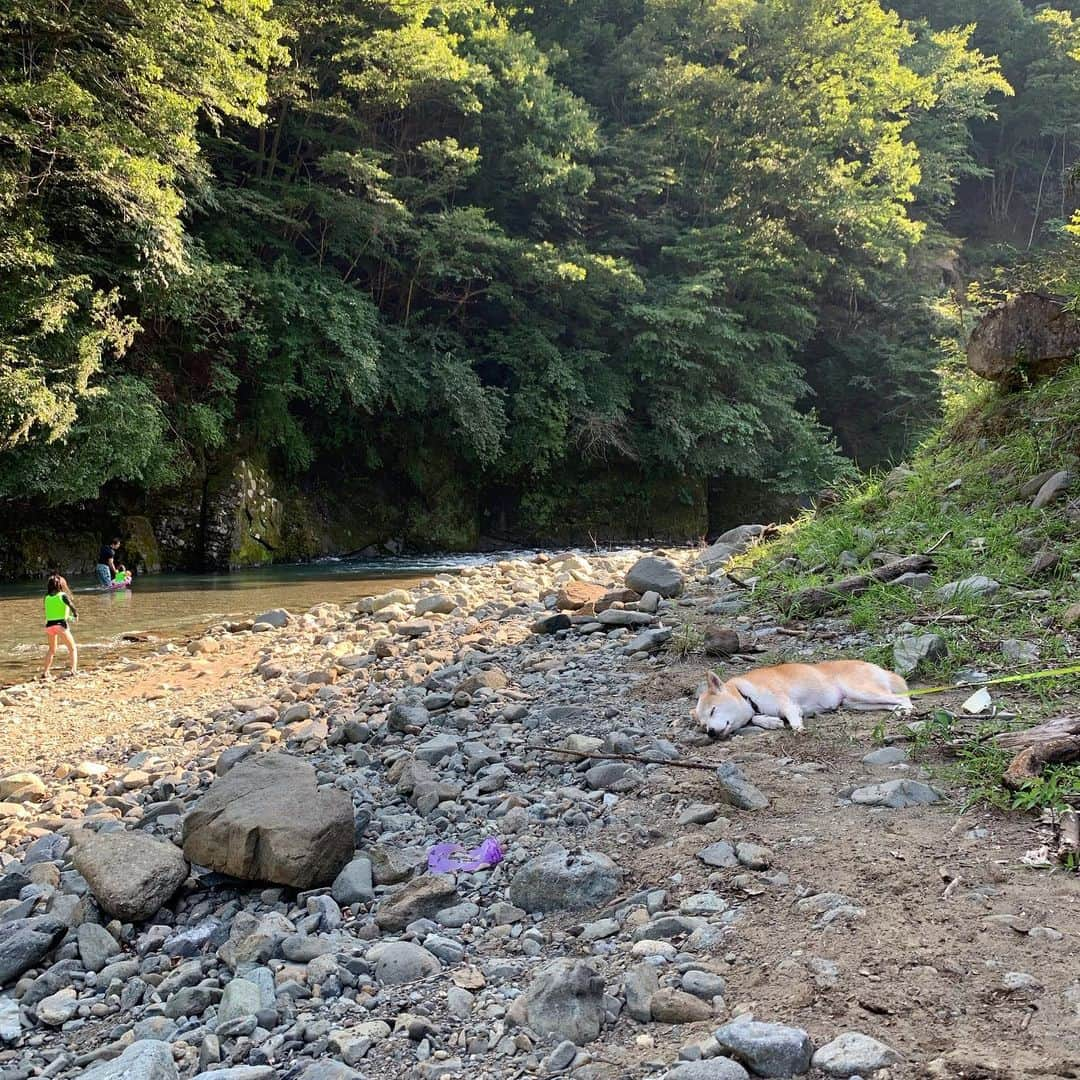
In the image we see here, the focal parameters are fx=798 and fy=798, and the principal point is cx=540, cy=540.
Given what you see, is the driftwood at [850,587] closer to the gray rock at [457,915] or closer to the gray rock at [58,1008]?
the gray rock at [457,915]

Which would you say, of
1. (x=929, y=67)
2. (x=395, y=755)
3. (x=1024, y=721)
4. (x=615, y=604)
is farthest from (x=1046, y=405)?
(x=929, y=67)

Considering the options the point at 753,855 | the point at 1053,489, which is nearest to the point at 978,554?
the point at 1053,489

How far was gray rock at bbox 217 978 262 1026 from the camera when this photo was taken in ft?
7.11

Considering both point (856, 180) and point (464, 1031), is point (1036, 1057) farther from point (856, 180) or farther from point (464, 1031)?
point (856, 180)

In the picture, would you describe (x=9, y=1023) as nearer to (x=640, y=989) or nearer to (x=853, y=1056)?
(x=640, y=989)

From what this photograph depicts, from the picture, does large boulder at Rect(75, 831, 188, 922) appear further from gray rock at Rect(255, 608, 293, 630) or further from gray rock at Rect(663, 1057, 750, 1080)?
gray rock at Rect(255, 608, 293, 630)

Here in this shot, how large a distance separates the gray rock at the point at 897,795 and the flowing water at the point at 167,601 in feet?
26.1

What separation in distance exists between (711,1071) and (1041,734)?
1.78 metres

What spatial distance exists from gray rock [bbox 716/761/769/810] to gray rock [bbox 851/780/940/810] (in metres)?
0.31

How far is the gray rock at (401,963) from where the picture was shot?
2.23 meters

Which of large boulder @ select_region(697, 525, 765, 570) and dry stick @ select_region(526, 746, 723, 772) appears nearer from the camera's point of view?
dry stick @ select_region(526, 746, 723, 772)

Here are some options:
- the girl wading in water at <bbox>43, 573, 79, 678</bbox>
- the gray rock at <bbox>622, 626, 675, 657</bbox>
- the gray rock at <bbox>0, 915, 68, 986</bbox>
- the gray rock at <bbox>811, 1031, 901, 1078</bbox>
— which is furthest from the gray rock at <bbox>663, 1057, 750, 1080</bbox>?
the girl wading in water at <bbox>43, 573, 79, 678</bbox>

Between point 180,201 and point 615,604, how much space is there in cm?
1089

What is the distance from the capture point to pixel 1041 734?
266cm
